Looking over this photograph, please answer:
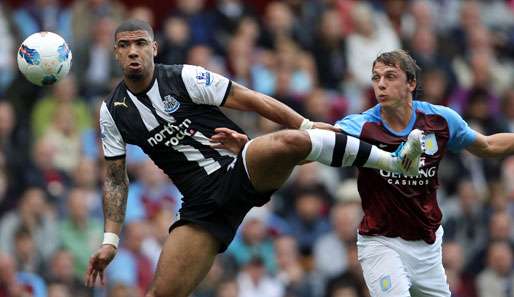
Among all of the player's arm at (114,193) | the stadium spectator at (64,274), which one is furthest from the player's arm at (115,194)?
the stadium spectator at (64,274)

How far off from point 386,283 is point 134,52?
248 centimetres

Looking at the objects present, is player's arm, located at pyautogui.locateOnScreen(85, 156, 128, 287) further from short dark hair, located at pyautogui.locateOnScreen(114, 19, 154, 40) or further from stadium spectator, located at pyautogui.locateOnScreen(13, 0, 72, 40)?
stadium spectator, located at pyautogui.locateOnScreen(13, 0, 72, 40)

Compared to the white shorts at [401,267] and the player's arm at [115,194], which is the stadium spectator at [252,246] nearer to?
the player's arm at [115,194]

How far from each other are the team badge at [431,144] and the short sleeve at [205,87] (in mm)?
1522

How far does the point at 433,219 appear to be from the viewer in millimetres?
9516

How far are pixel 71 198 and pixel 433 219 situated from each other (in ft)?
16.9

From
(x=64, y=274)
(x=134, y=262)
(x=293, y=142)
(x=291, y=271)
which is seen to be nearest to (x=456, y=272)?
(x=291, y=271)

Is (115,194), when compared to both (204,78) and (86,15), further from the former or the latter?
(86,15)

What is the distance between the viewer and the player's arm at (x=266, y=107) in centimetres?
966

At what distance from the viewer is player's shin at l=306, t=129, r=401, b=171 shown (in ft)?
29.7

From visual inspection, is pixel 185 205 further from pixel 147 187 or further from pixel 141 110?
pixel 147 187

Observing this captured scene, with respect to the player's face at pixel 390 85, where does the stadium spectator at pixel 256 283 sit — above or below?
below

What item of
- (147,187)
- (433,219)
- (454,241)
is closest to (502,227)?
(454,241)

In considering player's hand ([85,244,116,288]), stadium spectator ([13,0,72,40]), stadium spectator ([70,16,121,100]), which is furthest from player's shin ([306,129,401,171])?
stadium spectator ([13,0,72,40])
